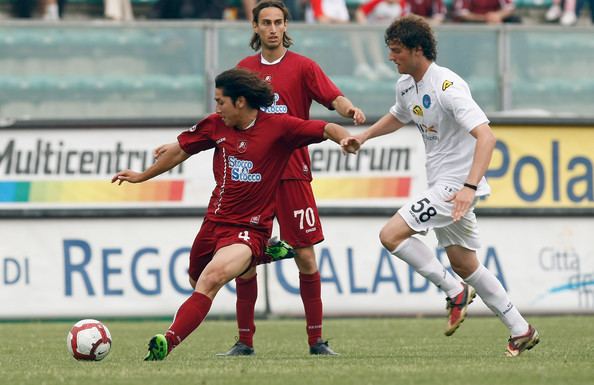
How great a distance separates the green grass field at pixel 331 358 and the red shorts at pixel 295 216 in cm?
76

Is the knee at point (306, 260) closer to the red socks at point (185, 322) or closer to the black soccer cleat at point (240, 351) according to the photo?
the black soccer cleat at point (240, 351)

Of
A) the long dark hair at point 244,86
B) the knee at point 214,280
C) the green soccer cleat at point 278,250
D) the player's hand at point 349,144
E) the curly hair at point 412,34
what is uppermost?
the curly hair at point 412,34

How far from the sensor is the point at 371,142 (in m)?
14.2

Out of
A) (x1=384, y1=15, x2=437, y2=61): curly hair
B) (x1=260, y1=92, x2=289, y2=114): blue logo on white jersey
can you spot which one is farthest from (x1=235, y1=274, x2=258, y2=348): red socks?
(x1=384, y1=15, x2=437, y2=61): curly hair

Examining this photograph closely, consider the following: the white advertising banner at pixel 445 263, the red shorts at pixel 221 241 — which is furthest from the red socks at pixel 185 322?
the white advertising banner at pixel 445 263

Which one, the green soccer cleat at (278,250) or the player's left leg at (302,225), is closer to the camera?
the green soccer cleat at (278,250)

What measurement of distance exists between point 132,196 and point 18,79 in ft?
5.65

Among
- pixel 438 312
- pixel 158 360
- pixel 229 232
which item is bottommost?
pixel 438 312

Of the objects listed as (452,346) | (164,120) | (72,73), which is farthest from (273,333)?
(72,73)

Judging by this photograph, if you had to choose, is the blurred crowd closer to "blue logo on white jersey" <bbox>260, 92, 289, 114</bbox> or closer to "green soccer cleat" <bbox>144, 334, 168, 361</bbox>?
"blue logo on white jersey" <bbox>260, 92, 289, 114</bbox>

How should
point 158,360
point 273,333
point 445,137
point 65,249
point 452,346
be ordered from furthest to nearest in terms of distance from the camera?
1. point 65,249
2. point 273,333
3. point 452,346
4. point 445,137
5. point 158,360

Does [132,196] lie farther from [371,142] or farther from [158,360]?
[158,360]

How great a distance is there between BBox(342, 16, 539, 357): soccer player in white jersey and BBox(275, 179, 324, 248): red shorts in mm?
525

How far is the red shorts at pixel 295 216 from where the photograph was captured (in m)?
9.17
